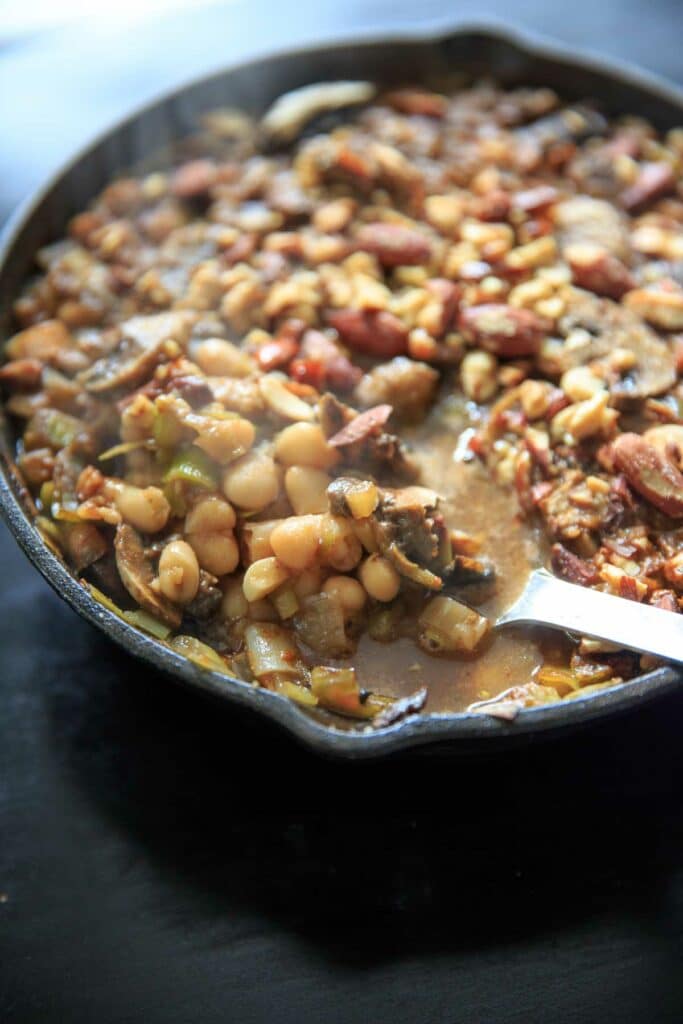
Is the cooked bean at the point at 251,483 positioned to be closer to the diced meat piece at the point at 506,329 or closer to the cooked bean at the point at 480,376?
the cooked bean at the point at 480,376

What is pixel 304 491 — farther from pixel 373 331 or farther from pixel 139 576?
pixel 373 331

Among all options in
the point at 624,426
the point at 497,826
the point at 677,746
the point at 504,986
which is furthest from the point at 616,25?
the point at 504,986

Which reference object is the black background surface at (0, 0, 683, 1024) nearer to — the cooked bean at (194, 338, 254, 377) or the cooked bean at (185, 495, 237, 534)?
the cooked bean at (185, 495, 237, 534)

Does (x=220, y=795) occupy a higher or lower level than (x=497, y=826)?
higher

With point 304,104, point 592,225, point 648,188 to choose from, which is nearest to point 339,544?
point 592,225

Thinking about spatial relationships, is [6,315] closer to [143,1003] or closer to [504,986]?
[143,1003]

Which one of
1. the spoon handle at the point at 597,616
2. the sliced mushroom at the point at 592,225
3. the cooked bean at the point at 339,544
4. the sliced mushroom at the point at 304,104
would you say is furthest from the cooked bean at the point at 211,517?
the sliced mushroom at the point at 304,104
